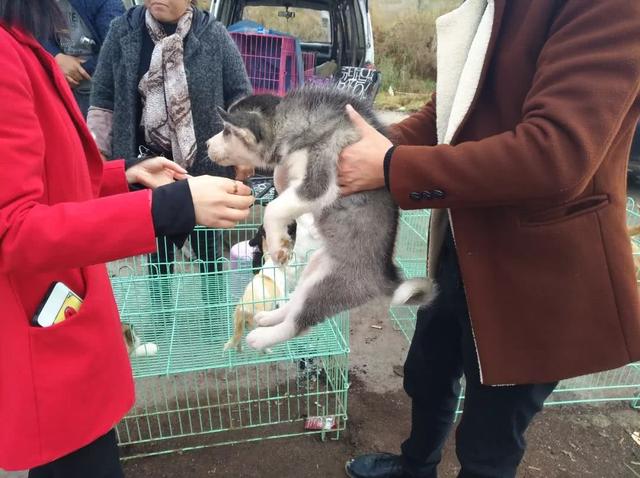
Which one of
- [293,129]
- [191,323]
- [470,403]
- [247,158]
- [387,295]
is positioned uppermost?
[293,129]

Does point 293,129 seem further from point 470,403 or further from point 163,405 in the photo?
point 163,405

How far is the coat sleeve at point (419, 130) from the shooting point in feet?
5.60

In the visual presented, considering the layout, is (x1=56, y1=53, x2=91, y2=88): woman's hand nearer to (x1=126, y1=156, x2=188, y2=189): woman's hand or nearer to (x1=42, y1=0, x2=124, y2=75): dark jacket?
(x1=42, y1=0, x2=124, y2=75): dark jacket

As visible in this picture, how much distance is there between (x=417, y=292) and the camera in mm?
1630

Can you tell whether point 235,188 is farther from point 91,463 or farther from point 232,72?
point 232,72

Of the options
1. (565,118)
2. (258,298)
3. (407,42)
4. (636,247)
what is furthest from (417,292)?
(407,42)

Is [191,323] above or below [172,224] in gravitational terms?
below

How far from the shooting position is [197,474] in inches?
93.3

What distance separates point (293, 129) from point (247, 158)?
0.21 metres

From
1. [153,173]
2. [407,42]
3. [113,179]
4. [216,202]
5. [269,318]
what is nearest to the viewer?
[216,202]

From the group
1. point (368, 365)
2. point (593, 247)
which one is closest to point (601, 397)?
point (368, 365)

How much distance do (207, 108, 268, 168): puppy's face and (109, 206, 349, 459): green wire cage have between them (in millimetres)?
572

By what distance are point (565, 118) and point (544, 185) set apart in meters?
0.14

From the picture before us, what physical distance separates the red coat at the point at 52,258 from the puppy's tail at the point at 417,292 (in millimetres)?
884
